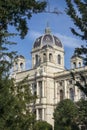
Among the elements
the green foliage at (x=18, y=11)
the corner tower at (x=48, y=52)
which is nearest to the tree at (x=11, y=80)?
the green foliage at (x=18, y=11)

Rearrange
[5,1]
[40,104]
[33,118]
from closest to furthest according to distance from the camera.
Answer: [5,1]
[33,118]
[40,104]

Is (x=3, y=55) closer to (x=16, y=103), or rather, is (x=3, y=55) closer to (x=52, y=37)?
(x=16, y=103)

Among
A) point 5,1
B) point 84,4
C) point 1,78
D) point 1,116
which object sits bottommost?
point 1,116

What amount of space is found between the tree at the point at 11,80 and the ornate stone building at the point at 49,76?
54.2 meters

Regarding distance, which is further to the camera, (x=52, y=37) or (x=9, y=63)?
(x=52, y=37)

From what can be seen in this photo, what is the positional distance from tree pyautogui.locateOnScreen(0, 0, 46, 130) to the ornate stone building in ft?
178

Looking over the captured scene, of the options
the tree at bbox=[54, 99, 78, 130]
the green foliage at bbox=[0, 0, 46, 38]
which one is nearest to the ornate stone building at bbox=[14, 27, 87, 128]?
the tree at bbox=[54, 99, 78, 130]

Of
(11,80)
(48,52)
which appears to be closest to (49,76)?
(48,52)

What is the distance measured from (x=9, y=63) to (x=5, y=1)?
3.05 meters

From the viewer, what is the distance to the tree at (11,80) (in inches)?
499

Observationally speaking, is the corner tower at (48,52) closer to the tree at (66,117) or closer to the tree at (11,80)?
the tree at (66,117)

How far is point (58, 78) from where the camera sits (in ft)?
256

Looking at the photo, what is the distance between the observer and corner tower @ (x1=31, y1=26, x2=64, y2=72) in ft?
268

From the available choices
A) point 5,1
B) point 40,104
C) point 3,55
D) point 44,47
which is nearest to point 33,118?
point 3,55
